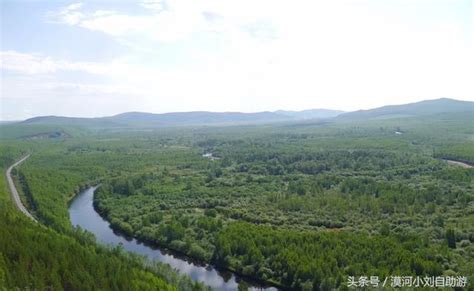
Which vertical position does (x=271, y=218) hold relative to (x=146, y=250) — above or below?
above

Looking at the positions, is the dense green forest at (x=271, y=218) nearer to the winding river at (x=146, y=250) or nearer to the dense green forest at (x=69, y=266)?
the dense green forest at (x=69, y=266)

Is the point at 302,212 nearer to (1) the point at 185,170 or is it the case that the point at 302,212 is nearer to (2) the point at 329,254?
(2) the point at 329,254

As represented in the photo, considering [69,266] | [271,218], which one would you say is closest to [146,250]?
[69,266]

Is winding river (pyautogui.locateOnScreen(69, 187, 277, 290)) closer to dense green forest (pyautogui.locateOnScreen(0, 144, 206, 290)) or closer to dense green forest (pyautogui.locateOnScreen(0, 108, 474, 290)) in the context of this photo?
dense green forest (pyautogui.locateOnScreen(0, 108, 474, 290))

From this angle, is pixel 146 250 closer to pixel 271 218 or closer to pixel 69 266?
pixel 69 266

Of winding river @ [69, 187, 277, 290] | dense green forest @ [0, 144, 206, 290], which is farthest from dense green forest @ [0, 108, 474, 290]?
winding river @ [69, 187, 277, 290]

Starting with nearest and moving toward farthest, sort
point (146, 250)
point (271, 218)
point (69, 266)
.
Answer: point (69, 266) → point (146, 250) → point (271, 218)
